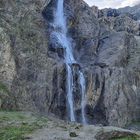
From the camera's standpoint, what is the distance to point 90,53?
8831 centimetres

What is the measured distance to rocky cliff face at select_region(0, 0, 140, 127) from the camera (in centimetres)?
6762

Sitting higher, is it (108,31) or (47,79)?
(108,31)

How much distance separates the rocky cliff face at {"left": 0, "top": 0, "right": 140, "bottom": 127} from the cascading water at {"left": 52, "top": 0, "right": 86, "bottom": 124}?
3.58 feet

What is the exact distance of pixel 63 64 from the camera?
7512 centimetres

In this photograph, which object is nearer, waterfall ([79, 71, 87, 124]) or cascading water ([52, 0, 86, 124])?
cascading water ([52, 0, 86, 124])

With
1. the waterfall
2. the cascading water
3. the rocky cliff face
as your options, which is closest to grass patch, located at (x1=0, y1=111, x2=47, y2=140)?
the rocky cliff face

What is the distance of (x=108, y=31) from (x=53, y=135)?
59278 mm

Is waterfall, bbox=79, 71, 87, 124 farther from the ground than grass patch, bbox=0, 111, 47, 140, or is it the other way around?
waterfall, bbox=79, 71, 87, 124

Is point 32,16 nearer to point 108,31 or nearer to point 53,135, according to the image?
point 108,31

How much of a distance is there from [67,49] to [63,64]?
357 inches

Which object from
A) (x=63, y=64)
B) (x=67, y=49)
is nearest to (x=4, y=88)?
(x=63, y=64)

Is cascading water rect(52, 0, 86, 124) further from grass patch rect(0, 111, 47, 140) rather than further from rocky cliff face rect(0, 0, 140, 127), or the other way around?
grass patch rect(0, 111, 47, 140)

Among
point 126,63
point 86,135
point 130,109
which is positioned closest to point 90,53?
point 126,63

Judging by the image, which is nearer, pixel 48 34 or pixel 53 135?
pixel 53 135
